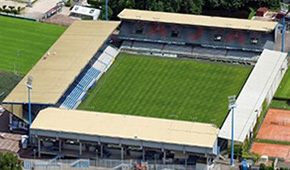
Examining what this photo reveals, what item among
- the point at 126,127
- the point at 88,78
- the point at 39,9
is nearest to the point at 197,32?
the point at 88,78

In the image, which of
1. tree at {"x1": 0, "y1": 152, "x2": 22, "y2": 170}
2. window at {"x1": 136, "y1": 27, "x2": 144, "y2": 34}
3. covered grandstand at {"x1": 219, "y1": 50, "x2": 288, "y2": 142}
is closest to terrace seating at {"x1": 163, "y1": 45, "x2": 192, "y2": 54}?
window at {"x1": 136, "y1": 27, "x2": 144, "y2": 34}

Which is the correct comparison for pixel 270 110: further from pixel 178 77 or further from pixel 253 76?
pixel 178 77

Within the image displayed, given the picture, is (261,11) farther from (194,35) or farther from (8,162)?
(8,162)

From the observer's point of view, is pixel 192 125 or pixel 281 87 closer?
pixel 192 125

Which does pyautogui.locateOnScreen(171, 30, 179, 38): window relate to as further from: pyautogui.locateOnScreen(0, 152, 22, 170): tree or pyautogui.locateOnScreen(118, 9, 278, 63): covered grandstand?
pyautogui.locateOnScreen(0, 152, 22, 170): tree

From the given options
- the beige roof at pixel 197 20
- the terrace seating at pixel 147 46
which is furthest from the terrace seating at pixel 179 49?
the beige roof at pixel 197 20

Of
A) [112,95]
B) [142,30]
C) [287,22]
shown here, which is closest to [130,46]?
[142,30]
